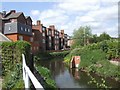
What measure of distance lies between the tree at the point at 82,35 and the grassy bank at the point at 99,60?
24.5 meters

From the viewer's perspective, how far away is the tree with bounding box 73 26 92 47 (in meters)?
62.1

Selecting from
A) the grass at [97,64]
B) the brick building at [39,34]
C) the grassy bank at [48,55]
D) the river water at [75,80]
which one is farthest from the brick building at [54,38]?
the river water at [75,80]

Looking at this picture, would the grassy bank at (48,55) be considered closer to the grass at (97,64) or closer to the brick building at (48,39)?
the brick building at (48,39)

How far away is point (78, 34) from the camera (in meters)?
64.4

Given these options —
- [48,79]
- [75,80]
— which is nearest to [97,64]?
[75,80]

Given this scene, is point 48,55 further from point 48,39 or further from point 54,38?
point 54,38

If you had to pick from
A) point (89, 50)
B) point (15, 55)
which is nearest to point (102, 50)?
point (89, 50)

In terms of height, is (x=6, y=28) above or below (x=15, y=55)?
above

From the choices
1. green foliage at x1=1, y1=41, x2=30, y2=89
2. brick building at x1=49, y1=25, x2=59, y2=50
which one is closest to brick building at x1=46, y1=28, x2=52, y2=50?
brick building at x1=49, y1=25, x2=59, y2=50

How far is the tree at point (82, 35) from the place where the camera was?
6206cm

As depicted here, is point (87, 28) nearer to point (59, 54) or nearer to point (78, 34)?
point (78, 34)

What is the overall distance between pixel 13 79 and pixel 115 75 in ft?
49.2

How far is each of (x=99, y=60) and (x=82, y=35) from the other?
35352 mm

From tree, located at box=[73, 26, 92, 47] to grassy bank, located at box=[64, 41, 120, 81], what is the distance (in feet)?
80.5
